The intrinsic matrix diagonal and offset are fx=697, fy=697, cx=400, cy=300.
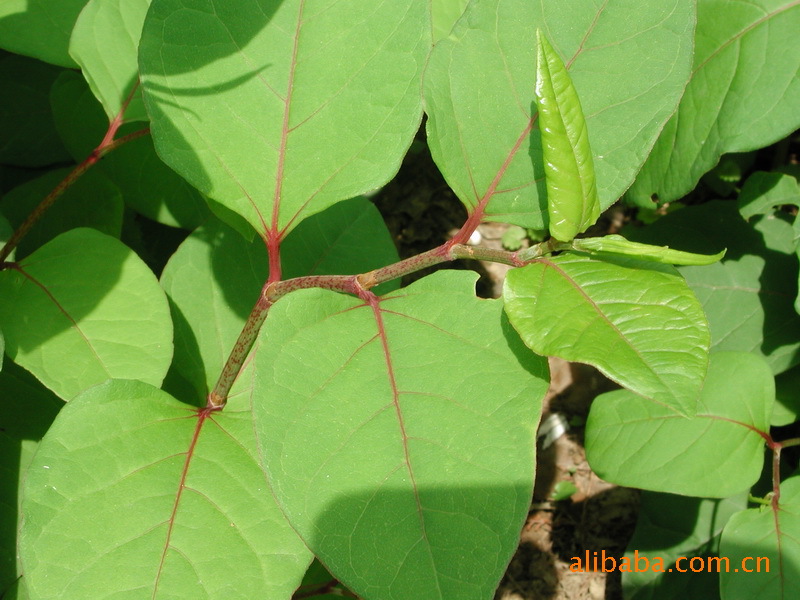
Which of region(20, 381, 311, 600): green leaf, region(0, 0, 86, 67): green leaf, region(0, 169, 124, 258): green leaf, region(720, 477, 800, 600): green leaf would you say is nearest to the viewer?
region(20, 381, 311, 600): green leaf

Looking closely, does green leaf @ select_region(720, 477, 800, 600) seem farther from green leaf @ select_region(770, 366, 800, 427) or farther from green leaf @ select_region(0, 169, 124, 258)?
green leaf @ select_region(0, 169, 124, 258)

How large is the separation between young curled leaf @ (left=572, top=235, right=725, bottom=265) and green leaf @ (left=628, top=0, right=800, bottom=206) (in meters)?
0.85

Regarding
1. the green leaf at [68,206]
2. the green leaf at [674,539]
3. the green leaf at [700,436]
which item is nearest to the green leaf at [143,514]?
the green leaf at [68,206]

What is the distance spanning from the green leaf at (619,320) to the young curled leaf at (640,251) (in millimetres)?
33

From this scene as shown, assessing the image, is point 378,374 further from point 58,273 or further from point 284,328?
point 58,273

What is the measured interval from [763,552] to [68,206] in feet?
8.01

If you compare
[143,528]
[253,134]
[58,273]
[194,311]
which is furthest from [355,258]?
[143,528]

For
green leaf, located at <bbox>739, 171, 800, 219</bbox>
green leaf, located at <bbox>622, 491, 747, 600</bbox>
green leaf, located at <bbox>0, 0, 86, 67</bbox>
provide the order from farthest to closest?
1. green leaf, located at <bbox>622, 491, 747, 600</bbox>
2. green leaf, located at <bbox>739, 171, 800, 219</bbox>
3. green leaf, located at <bbox>0, 0, 86, 67</bbox>

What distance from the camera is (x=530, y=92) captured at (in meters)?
1.39

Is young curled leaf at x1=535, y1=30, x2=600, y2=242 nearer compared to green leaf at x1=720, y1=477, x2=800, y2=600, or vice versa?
young curled leaf at x1=535, y1=30, x2=600, y2=242

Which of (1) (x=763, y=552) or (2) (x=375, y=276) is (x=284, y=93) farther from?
(1) (x=763, y=552)

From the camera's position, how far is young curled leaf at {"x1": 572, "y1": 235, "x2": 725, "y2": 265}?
118 cm

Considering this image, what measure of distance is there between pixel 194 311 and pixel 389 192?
5.03 ft

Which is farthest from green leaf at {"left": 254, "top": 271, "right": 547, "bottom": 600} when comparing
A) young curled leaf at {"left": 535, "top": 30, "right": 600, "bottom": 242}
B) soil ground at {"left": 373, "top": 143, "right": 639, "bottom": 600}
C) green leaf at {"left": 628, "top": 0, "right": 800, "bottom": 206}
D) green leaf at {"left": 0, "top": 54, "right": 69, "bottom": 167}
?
green leaf at {"left": 0, "top": 54, "right": 69, "bottom": 167}
